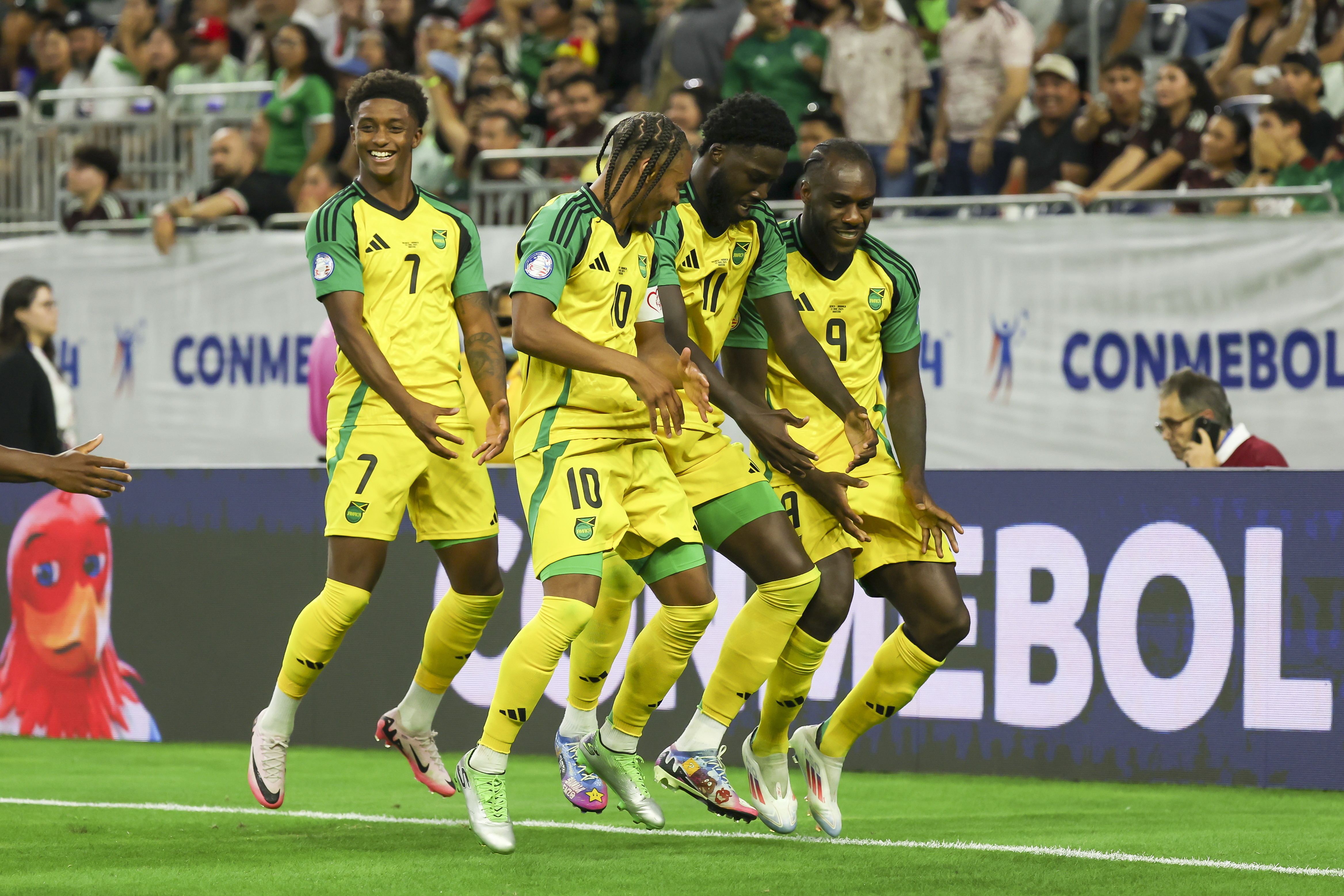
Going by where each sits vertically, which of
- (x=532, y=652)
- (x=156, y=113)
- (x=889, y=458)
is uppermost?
(x=156, y=113)

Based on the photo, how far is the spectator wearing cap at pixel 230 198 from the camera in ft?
44.2

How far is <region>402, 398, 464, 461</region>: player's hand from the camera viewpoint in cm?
587

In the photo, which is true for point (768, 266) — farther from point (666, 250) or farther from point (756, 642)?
point (756, 642)

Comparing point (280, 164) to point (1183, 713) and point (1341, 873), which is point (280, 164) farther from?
point (1341, 873)

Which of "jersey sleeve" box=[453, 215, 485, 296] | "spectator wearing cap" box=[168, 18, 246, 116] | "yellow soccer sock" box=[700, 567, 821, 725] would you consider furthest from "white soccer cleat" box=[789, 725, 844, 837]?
"spectator wearing cap" box=[168, 18, 246, 116]

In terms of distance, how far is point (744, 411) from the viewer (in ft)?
19.3

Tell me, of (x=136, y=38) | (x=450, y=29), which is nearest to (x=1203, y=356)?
(x=450, y=29)

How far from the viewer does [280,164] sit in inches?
557

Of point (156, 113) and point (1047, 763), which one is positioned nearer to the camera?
point (1047, 763)

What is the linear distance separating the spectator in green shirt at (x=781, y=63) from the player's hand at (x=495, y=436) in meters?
7.04

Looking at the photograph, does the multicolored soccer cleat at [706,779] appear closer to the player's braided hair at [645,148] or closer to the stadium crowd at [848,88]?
the player's braided hair at [645,148]

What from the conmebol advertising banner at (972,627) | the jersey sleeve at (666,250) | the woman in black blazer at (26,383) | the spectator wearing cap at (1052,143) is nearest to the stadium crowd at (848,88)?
the spectator wearing cap at (1052,143)

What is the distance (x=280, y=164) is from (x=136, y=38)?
365 cm

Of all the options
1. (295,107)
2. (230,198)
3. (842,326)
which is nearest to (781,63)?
(295,107)
